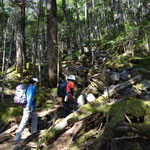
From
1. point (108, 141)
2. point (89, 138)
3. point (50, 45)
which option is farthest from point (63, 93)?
point (50, 45)

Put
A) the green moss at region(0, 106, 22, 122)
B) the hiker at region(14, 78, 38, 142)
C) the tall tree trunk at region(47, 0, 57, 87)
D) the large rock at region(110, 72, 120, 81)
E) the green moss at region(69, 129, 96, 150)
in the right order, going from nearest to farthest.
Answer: the green moss at region(69, 129, 96, 150), the hiker at region(14, 78, 38, 142), the green moss at region(0, 106, 22, 122), the large rock at region(110, 72, 120, 81), the tall tree trunk at region(47, 0, 57, 87)

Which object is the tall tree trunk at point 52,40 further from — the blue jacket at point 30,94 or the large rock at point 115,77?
the blue jacket at point 30,94

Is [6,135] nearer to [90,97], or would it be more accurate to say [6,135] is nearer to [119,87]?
[90,97]

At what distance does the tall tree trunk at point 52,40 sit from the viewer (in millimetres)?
10117

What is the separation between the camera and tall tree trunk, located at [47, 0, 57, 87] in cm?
1012

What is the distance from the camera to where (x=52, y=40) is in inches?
404

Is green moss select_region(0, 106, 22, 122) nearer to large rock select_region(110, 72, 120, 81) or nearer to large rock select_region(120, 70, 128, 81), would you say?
large rock select_region(110, 72, 120, 81)

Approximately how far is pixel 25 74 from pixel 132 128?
12.8m

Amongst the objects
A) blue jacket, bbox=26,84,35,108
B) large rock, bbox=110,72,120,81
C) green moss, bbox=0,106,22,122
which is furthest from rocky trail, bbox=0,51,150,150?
large rock, bbox=110,72,120,81

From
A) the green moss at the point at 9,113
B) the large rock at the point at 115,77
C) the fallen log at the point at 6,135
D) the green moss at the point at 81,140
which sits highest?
the large rock at the point at 115,77

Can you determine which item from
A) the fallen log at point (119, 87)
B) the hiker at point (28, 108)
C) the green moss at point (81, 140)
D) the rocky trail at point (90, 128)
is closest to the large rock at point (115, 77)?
the fallen log at point (119, 87)

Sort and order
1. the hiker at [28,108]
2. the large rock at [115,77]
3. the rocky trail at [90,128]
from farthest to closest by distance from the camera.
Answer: the large rock at [115,77] < the hiker at [28,108] < the rocky trail at [90,128]

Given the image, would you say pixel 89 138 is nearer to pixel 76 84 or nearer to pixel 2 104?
pixel 2 104

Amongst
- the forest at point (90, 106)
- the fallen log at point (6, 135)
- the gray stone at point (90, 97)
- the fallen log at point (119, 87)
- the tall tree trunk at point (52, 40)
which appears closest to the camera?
the forest at point (90, 106)
